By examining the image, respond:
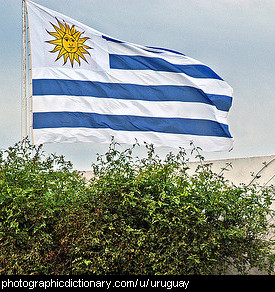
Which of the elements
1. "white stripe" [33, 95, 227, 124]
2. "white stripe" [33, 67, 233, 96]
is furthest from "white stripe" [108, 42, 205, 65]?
"white stripe" [33, 95, 227, 124]

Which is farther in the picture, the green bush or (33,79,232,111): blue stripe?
(33,79,232,111): blue stripe

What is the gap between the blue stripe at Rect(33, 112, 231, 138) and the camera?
7801mm

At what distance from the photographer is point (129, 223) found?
19.7ft

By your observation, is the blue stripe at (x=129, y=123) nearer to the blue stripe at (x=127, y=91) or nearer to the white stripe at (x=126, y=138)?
the white stripe at (x=126, y=138)

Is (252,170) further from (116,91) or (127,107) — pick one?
(116,91)

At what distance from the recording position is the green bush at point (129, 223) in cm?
586

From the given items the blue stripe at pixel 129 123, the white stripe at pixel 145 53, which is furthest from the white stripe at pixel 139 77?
the blue stripe at pixel 129 123

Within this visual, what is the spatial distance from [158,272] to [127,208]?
0.82 m

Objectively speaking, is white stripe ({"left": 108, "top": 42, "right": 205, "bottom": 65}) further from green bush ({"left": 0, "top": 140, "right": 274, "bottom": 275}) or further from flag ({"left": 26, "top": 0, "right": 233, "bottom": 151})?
green bush ({"left": 0, "top": 140, "right": 274, "bottom": 275})

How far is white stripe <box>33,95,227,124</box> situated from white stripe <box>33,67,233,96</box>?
34 centimetres

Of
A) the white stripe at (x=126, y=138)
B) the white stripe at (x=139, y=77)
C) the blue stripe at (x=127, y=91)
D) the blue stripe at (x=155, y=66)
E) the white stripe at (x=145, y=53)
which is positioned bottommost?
the white stripe at (x=126, y=138)

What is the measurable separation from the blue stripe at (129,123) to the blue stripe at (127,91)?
36cm

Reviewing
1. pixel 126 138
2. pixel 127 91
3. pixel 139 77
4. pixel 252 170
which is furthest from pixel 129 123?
pixel 252 170
